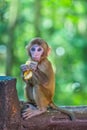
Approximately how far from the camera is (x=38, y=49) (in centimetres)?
436

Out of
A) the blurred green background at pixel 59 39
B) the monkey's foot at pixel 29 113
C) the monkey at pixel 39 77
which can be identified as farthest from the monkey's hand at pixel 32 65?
the blurred green background at pixel 59 39

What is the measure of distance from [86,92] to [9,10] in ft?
10.3

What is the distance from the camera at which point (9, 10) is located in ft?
29.2

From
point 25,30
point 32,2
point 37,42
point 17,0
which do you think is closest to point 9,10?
point 17,0

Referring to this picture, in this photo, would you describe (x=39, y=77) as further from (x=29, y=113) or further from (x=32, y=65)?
(x=29, y=113)

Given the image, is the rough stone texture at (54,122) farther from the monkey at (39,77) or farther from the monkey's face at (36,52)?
the monkey's face at (36,52)

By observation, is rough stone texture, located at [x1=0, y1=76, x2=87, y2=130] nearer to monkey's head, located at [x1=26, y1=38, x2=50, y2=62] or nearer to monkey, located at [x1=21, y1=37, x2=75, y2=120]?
monkey, located at [x1=21, y1=37, x2=75, y2=120]

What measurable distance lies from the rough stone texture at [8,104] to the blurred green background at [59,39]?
18.2 feet

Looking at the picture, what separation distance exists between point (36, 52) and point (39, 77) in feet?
0.74

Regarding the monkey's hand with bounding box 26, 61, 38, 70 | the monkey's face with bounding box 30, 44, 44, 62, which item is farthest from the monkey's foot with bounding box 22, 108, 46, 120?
the monkey's face with bounding box 30, 44, 44, 62

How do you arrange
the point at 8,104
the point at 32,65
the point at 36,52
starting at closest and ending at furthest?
the point at 8,104, the point at 32,65, the point at 36,52

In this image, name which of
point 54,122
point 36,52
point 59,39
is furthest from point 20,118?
point 59,39

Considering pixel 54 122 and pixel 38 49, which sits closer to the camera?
pixel 54 122

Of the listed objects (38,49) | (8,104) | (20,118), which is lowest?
(20,118)
